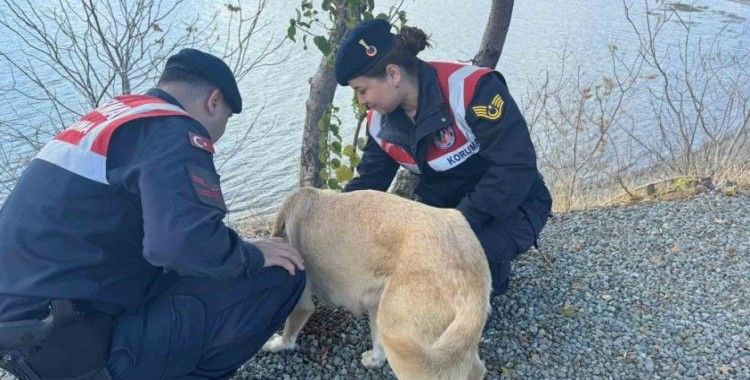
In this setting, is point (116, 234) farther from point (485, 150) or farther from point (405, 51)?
point (485, 150)

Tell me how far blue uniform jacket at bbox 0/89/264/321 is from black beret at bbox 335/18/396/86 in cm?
107

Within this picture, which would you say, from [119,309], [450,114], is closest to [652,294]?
[450,114]

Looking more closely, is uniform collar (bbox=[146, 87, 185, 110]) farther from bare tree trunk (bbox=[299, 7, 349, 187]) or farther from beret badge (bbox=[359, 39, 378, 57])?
bare tree trunk (bbox=[299, 7, 349, 187])

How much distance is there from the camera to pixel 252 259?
8.27 ft

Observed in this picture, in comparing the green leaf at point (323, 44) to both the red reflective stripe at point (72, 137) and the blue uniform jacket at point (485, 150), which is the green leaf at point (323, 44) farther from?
the red reflective stripe at point (72, 137)

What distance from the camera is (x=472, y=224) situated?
3400 millimetres

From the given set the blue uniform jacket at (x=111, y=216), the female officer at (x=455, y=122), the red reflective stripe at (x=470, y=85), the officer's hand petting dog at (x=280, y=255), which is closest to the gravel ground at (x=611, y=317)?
the female officer at (x=455, y=122)

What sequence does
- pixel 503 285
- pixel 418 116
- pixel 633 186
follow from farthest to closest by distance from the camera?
pixel 633 186 → pixel 503 285 → pixel 418 116

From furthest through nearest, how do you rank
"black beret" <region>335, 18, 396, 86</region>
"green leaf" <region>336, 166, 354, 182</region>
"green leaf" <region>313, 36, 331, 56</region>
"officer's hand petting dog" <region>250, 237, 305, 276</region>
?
"green leaf" <region>336, 166, 354, 182</region>, "green leaf" <region>313, 36, 331, 56</region>, "black beret" <region>335, 18, 396, 86</region>, "officer's hand petting dog" <region>250, 237, 305, 276</region>

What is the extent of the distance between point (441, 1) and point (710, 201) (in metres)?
11.4

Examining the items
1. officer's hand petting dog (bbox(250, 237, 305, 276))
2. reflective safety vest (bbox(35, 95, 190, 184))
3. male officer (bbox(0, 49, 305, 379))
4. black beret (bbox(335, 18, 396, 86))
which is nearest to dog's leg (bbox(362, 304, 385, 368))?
officer's hand petting dog (bbox(250, 237, 305, 276))

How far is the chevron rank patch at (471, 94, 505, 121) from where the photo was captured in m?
3.19

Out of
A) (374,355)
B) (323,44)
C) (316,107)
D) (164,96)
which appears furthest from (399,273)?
(316,107)

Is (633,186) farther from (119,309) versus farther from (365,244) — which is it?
(119,309)
